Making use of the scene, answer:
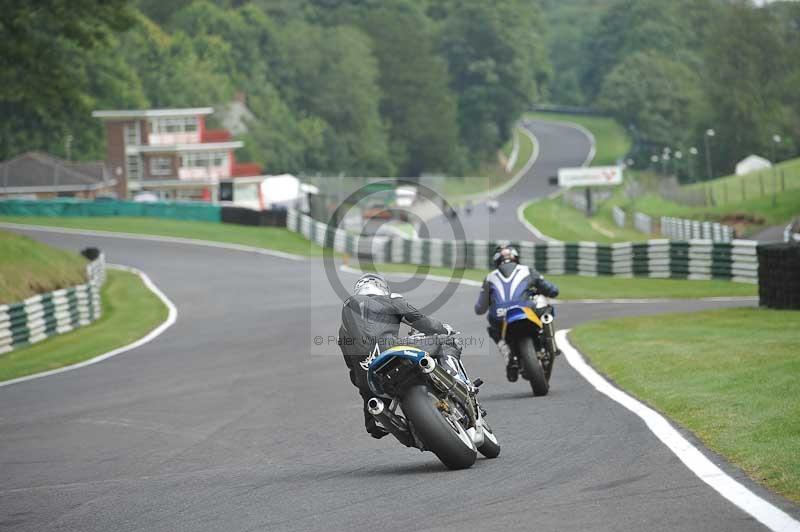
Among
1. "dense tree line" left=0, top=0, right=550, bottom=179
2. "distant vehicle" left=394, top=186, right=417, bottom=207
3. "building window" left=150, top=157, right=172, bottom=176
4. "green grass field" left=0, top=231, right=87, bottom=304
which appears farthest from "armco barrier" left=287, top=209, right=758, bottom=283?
"dense tree line" left=0, top=0, right=550, bottom=179

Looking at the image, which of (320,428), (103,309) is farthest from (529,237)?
(320,428)

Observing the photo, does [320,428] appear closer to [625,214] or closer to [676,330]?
[676,330]

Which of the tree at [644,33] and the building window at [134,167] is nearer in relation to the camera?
the building window at [134,167]

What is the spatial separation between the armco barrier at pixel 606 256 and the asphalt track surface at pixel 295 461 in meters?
15.3

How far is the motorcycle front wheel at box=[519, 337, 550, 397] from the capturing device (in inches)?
550

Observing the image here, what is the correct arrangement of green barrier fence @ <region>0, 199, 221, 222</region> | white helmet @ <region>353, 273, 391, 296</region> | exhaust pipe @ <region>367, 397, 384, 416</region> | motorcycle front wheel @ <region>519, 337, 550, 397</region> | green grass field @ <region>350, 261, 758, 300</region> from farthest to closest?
green barrier fence @ <region>0, 199, 221, 222</region> < green grass field @ <region>350, 261, 758, 300</region> < motorcycle front wheel @ <region>519, 337, 550, 397</region> < white helmet @ <region>353, 273, 391, 296</region> < exhaust pipe @ <region>367, 397, 384, 416</region>

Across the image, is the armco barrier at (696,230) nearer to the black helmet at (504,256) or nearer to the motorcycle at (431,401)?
the black helmet at (504,256)

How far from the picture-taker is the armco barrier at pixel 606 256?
→ 35.2 meters

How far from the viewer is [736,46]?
11794 cm

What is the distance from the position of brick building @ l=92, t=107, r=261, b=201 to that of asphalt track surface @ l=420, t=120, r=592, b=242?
21.0 metres

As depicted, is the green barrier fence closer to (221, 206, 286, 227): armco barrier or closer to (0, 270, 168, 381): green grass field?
(221, 206, 286, 227): armco barrier

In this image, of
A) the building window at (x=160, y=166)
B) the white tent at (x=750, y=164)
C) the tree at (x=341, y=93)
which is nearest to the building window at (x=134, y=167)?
the building window at (x=160, y=166)

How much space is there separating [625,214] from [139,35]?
57.6 meters

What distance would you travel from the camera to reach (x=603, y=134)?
17712 cm
